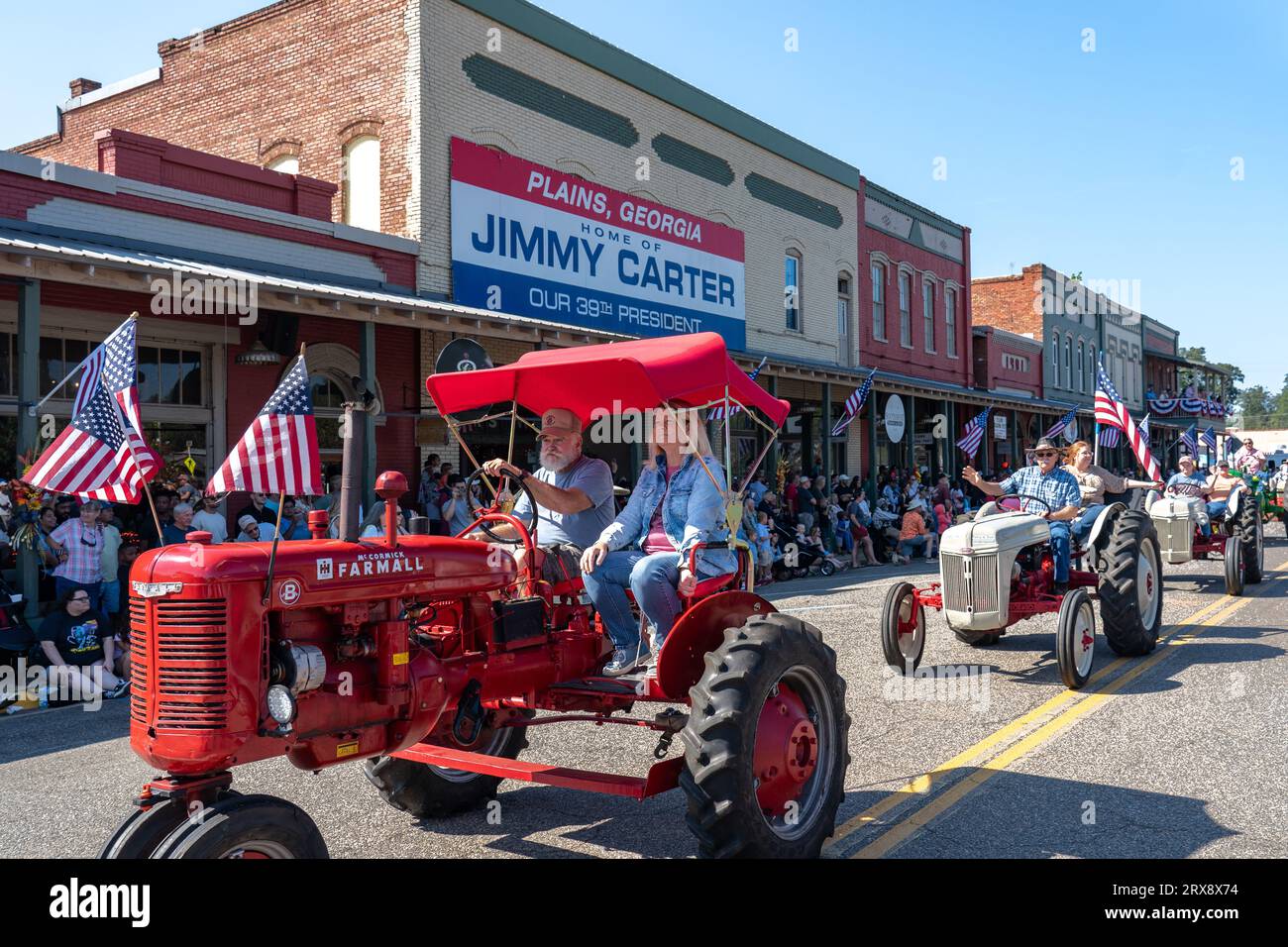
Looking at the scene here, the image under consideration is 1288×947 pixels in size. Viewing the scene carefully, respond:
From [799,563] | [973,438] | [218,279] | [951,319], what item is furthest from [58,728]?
[951,319]

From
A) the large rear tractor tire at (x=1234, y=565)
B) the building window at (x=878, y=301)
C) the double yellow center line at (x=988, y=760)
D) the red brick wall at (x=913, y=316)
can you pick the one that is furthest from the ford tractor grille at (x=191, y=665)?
the building window at (x=878, y=301)

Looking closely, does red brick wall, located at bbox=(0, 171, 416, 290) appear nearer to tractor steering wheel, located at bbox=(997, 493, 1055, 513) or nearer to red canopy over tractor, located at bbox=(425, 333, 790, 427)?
red canopy over tractor, located at bbox=(425, 333, 790, 427)

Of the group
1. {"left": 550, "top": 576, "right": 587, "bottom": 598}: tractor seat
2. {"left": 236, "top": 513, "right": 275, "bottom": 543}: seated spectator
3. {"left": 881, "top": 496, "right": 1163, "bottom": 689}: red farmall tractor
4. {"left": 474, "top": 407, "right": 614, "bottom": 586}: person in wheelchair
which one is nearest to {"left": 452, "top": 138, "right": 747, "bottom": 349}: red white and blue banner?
{"left": 236, "top": 513, "right": 275, "bottom": 543}: seated spectator

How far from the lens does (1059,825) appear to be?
4.89 m

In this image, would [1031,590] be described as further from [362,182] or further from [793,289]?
[793,289]

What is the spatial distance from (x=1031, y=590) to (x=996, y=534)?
2.36 ft

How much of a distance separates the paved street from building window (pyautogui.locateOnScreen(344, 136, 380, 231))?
10.8 meters

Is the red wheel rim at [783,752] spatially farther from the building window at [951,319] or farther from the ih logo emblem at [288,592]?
the building window at [951,319]

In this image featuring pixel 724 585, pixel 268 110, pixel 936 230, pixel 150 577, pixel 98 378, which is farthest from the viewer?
pixel 936 230

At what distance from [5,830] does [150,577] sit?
2.57 m

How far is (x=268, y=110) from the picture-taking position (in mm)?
19062

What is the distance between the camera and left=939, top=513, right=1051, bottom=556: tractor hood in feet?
27.5

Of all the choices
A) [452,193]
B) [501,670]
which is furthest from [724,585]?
[452,193]
